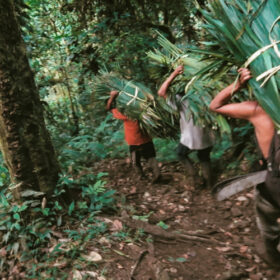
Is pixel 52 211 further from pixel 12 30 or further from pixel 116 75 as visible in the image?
pixel 116 75

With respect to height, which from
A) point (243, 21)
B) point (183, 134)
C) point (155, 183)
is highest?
point (243, 21)

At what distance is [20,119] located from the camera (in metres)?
2.45

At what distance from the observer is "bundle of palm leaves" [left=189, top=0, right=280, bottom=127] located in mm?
1676

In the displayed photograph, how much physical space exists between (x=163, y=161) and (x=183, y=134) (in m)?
1.31

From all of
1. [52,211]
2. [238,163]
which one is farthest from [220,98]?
[238,163]

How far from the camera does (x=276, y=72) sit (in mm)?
1701

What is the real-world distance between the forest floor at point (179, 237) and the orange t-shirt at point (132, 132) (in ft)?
2.26

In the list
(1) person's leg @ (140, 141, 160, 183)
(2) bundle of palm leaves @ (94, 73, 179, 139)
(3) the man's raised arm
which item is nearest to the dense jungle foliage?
(2) bundle of palm leaves @ (94, 73, 179, 139)

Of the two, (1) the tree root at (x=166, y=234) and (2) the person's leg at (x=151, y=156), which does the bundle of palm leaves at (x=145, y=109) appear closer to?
(2) the person's leg at (x=151, y=156)

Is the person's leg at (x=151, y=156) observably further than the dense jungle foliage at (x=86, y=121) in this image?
Yes

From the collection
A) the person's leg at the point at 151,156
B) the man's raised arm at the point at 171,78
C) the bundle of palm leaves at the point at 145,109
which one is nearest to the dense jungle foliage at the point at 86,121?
the bundle of palm leaves at the point at 145,109

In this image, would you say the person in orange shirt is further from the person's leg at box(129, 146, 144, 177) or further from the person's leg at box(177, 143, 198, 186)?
the person's leg at box(177, 143, 198, 186)

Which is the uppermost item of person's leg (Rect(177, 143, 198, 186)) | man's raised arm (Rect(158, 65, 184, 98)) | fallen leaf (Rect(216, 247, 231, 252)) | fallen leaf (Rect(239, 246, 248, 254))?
man's raised arm (Rect(158, 65, 184, 98))

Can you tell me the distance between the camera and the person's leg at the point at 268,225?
2.09 metres
